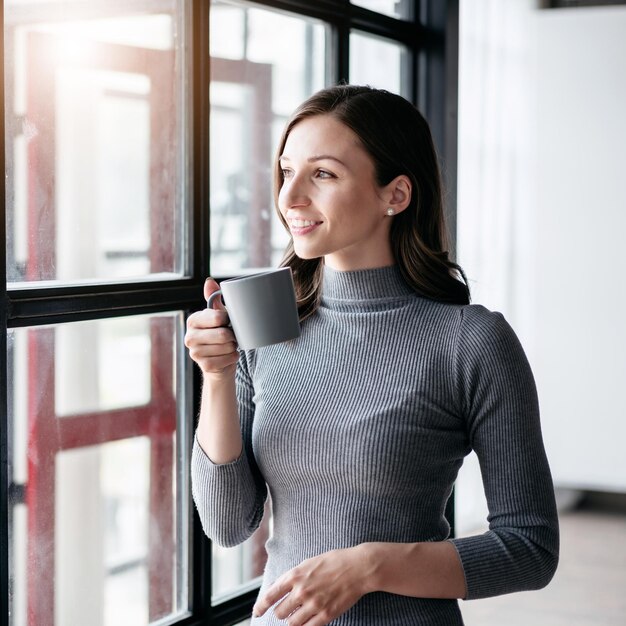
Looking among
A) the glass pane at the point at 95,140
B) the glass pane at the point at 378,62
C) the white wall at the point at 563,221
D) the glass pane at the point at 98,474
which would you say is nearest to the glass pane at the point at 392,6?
the glass pane at the point at 378,62

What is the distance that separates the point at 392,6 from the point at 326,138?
155cm

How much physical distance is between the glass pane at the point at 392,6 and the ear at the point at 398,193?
53.4 inches

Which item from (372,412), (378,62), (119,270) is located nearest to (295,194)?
(372,412)

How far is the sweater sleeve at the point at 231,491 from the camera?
1.44 m

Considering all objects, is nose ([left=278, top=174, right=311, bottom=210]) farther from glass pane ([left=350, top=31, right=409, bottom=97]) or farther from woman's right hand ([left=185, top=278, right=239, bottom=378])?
glass pane ([left=350, top=31, right=409, bottom=97])

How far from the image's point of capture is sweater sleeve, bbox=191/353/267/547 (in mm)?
1442

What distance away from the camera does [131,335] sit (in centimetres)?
201

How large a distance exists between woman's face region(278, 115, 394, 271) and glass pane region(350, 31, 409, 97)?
126cm

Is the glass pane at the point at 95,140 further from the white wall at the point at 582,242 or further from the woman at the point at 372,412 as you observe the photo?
the white wall at the point at 582,242

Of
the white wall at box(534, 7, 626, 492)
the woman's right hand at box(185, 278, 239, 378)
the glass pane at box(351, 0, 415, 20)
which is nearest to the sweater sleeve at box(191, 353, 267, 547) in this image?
the woman's right hand at box(185, 278, 239, 378)

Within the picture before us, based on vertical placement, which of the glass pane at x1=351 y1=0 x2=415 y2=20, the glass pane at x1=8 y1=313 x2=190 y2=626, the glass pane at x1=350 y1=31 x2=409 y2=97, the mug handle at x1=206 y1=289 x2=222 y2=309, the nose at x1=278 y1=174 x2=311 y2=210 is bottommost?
the glass pane at x1=8 y1=313 x2=190 y2=626

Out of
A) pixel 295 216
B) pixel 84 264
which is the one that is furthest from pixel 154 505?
pixel 295 216

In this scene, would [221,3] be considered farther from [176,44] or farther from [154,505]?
[154,505]

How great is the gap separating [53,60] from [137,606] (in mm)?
1154
